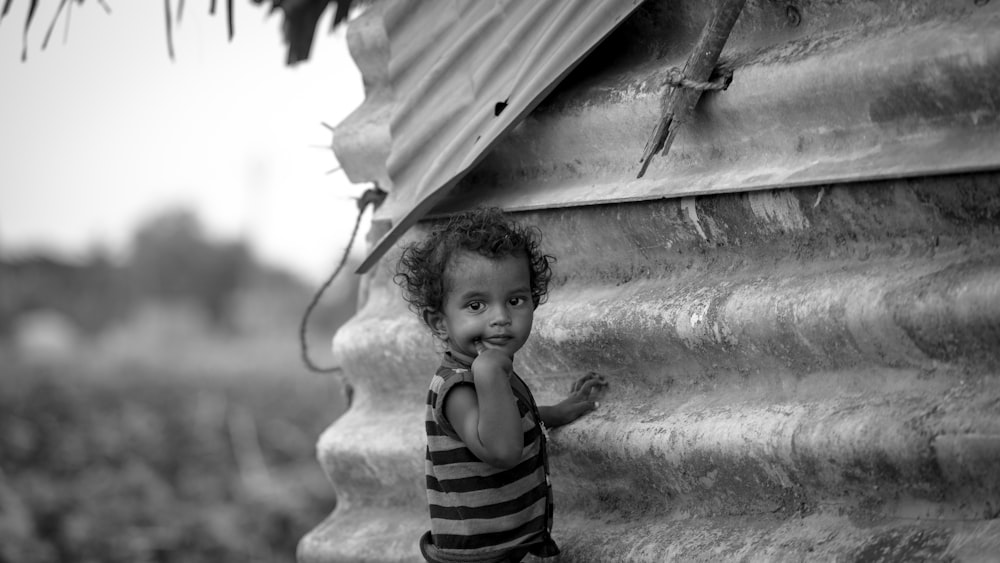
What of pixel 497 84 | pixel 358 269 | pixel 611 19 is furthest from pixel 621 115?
pixel 358 269

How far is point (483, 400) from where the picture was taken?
77.5 inches

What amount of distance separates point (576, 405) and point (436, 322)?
1.12 ft

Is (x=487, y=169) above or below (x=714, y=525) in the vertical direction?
above

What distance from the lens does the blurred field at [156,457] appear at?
7.50 meters

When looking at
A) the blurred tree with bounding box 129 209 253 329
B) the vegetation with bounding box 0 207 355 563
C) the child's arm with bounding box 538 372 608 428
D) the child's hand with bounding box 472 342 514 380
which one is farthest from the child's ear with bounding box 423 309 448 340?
the blurred tree with bounding box 129 209 253 329

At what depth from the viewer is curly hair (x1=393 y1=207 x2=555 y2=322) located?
6.67 ft

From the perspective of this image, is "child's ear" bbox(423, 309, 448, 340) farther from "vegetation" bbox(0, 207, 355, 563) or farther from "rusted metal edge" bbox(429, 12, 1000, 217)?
"vegetation" bbox(0, 207, 355, 563)

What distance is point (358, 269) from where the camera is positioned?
2.51 m

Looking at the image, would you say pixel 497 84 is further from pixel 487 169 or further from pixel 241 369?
pixel 241 369

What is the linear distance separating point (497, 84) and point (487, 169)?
205 mm

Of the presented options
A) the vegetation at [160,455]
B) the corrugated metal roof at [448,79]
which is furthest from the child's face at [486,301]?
the vegetation at [160,455]

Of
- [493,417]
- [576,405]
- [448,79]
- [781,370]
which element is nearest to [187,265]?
[448,79]

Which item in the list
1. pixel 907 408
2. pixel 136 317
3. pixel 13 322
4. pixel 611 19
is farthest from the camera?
pixel 136 317

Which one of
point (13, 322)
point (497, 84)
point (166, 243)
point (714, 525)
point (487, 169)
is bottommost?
point (714, 525)
